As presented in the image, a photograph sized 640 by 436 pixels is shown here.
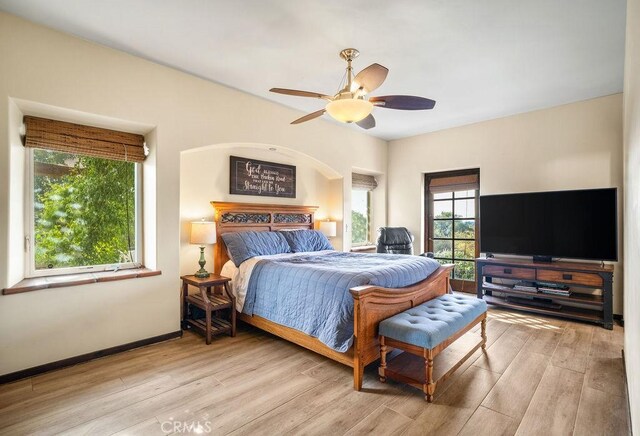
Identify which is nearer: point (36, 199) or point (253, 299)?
point (36, 199)

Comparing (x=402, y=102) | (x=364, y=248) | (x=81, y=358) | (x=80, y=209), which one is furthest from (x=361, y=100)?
(x=364, y=248)

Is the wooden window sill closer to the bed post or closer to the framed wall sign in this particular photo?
the framed wall sign

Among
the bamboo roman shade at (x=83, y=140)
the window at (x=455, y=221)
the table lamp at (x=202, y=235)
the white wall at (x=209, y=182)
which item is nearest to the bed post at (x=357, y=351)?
the table lamp at (x=202, y=235)

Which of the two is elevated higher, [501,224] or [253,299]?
[501,224]

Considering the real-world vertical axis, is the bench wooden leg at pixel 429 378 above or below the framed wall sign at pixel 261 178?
below

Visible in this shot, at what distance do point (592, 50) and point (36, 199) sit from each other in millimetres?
4871

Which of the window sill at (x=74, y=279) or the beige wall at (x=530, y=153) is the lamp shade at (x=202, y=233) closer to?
the window sill at (x=74, y=279)

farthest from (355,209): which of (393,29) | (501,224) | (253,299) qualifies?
(393,29)

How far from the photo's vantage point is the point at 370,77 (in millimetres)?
2289

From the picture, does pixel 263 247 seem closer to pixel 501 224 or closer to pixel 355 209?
pixel 355 209

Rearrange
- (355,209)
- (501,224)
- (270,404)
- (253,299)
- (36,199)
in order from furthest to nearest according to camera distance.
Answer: (355,209) < (501,224) < (253,299) < (36,199) < (270,404)

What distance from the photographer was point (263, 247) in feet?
12.1

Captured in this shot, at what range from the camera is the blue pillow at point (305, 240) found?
13.4ft

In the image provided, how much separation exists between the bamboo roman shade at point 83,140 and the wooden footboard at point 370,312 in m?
2.51
